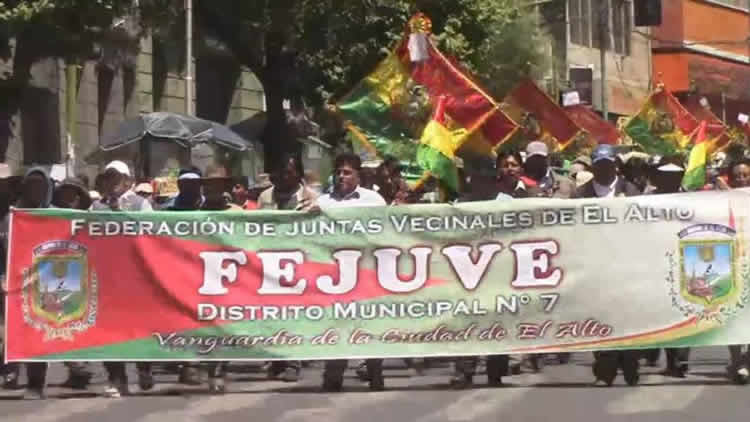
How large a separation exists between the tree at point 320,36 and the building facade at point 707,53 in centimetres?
3036

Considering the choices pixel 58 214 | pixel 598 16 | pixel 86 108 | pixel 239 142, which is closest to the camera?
pixel 58 214

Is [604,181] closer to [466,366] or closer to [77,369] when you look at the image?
[466,366]

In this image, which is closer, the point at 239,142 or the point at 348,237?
the point at 348,237

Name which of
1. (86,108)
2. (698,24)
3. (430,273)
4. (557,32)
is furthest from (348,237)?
(698,24)

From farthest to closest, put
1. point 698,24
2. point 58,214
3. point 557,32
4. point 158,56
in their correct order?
point 698,24
point 557,32
point 158,56
point 58,214

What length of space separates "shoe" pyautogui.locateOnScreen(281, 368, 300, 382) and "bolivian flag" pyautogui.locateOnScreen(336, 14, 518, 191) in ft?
6.67

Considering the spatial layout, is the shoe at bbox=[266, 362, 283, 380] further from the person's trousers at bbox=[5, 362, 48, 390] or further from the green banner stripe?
the green banner stripe

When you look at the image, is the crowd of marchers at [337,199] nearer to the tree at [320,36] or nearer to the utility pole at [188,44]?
the tree at [320,36]

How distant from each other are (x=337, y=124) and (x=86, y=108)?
591 centimetres

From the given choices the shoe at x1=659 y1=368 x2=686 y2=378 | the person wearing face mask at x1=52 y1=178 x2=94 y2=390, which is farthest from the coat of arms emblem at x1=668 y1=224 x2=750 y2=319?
the person wearing face mask at x1=52 y1=178 x2=94 y2=390

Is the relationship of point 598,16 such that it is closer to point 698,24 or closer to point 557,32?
point 557,32

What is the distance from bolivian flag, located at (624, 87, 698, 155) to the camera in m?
24.5

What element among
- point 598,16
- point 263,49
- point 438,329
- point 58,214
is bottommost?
point 438,329

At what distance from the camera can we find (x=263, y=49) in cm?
2756
